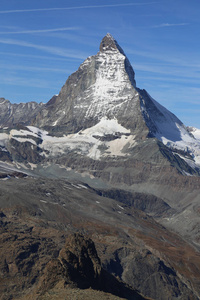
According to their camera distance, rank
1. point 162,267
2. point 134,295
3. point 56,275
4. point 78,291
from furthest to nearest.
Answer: point 162,267 < point 134,295 < point 56,275 < point 78,291

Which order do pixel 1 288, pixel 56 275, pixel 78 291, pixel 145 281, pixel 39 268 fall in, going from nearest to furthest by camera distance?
1. pixel 78 291
2. pixel 56 275
3. pixel 1 288
4. pixel 39 268
5. pixel 145 281

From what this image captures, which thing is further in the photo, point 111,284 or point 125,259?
point 125,259

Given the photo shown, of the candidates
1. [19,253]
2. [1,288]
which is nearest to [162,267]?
[19,253]

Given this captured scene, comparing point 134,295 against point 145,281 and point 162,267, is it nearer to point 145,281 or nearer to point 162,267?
point 145,281

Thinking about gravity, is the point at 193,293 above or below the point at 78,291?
below

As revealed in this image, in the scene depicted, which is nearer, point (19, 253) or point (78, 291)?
point (78, 291)

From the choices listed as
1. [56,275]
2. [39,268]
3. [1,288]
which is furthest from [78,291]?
[39,268]

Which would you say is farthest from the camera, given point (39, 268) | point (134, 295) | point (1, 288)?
point (39, 268)

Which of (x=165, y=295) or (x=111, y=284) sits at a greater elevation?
(x=111, y=284)

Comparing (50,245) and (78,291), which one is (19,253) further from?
A: (78,291)
